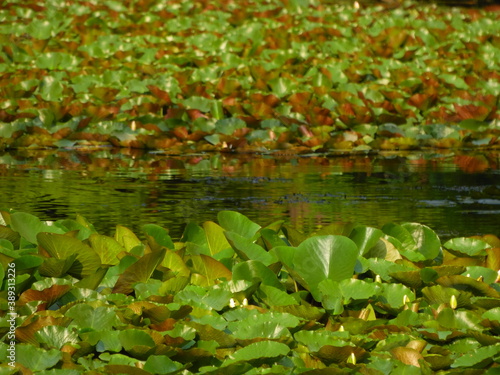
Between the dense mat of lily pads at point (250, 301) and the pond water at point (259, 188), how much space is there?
3.52 feet

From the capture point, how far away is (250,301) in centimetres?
340

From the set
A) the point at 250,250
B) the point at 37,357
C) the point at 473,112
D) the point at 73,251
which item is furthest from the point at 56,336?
the point at 473,112

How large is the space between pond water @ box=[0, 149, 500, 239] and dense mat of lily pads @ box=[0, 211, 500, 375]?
1.07 metres

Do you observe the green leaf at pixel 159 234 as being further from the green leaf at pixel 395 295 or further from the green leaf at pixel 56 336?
the green leaf at pixel 56 336

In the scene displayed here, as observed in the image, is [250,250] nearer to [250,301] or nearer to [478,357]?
[250,301]

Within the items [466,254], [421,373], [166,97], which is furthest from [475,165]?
[421,373]

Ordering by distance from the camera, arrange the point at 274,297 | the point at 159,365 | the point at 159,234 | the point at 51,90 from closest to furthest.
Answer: the point at 159,365
the point at 274,297
the point at 159,234
the point at 51,90

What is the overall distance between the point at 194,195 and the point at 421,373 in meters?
3.41

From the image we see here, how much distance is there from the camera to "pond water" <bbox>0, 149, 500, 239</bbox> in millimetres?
5344

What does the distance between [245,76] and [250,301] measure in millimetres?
7338

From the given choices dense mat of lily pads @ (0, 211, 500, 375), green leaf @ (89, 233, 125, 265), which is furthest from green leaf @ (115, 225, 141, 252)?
green leaf @ (89, 233, 125, 265)

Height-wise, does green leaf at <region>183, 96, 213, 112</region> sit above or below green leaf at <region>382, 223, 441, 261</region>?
above

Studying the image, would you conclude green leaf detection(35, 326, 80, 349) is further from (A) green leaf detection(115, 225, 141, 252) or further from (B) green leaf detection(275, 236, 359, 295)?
(A) green leaf detection(115, 225, 141, 252)

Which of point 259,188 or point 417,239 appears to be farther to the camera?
point 259,188
